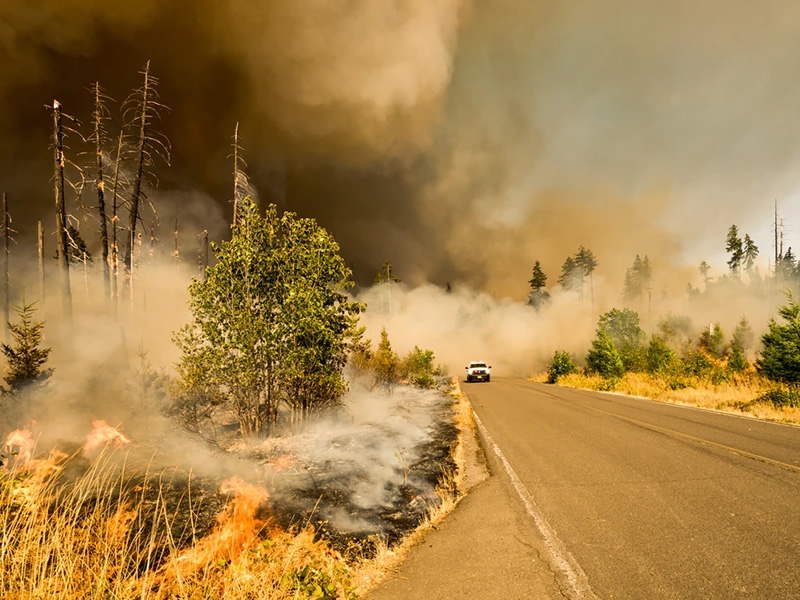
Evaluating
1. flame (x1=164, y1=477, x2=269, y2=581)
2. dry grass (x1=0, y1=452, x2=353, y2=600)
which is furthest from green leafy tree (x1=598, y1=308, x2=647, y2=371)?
dry grass (x1=0, y1=452, x2=353, y2=600)

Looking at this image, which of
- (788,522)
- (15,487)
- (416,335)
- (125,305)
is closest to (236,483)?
(15,487)

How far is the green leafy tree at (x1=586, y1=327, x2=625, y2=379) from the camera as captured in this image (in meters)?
29.4

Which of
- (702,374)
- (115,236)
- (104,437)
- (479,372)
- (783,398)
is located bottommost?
(479,372)

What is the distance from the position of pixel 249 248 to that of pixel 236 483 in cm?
546

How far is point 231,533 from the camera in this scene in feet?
16.8

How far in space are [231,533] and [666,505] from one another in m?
5.81

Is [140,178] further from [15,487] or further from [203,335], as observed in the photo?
[15,487]

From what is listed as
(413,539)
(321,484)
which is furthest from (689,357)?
(413,539)

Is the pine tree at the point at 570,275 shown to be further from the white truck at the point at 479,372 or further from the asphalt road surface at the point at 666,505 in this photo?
the asphalt road surface at the point at 666,505

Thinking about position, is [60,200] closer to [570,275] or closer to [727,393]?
Answer: [727,393]

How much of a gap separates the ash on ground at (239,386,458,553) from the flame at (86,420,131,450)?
117 inches

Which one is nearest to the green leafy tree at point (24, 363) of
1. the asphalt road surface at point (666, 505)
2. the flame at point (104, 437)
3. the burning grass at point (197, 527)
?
the flame at point (104, 437)

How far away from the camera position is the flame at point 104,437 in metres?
9.21

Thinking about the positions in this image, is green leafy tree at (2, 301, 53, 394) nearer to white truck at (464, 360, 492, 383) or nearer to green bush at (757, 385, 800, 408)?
green bush at (757, 385, 800, 408)
